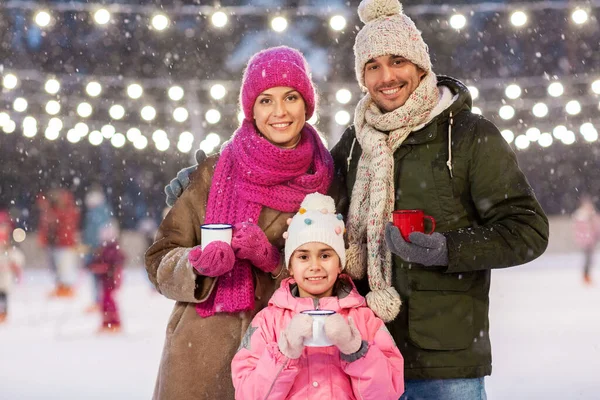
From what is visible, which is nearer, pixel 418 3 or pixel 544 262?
pixel 418 3

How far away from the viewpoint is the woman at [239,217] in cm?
303

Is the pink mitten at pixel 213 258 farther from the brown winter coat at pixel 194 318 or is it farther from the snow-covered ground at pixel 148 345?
the snow-covered ground at pixel 148 345

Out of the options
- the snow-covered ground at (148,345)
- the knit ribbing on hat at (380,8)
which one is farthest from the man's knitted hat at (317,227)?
the snow-covered ground at (148,345)

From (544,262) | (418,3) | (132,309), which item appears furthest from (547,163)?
(132,309)

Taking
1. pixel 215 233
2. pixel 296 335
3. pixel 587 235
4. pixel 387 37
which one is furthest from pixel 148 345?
pixel 587 235

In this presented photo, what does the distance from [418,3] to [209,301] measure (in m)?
11.0

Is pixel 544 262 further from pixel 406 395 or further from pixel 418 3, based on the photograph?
pixel 406 395

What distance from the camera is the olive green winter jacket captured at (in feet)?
8.85

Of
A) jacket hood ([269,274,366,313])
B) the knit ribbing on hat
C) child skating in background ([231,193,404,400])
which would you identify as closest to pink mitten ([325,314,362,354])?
child skating in background ([231,193,404,400])

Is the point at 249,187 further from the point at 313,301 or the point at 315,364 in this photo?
the point at 315,364

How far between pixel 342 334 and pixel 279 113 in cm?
103

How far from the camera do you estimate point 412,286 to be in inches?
111

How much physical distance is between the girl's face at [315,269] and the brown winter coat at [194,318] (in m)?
0.27

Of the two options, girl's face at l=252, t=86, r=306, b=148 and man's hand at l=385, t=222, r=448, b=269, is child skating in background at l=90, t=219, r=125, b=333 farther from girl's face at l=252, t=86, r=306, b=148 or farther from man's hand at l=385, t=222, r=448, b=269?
man's hand at l=385, t=222, r=448, b=269
